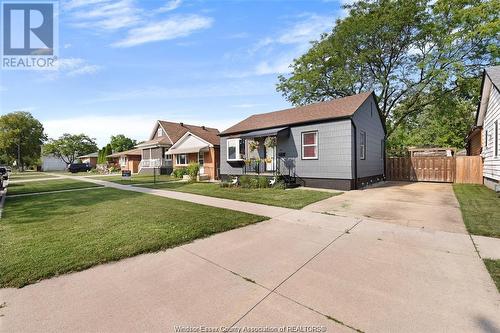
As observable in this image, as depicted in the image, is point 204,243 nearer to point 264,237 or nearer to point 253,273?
point 264,237

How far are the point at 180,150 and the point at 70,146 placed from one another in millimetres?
50975

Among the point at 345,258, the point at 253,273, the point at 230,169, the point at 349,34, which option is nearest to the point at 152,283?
the point at 253,273

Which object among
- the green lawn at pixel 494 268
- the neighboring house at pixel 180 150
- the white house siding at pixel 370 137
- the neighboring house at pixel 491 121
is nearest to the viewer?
the green lawn at pixel 494 268

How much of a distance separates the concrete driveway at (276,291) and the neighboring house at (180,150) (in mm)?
16111

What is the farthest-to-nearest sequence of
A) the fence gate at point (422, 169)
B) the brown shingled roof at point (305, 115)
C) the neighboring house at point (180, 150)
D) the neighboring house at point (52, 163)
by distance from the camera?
1. the neighboring house at point (52, 163)
2. the neighboring house at point (180, 150)
3. the fence gate at point (422, 169)
4. the brown shingled roof at point (305, 115)

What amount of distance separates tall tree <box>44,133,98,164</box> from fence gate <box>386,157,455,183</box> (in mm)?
67761

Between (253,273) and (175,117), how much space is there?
32926 millimetres

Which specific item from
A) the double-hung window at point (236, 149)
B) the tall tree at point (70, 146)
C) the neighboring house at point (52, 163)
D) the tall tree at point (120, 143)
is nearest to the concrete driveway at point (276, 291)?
the double-hung window at point (236, 149)

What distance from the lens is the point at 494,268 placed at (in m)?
3.22

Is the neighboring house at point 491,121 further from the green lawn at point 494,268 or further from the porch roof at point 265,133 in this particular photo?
the porch roof at point 265,133

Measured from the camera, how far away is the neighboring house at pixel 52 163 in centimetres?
5941

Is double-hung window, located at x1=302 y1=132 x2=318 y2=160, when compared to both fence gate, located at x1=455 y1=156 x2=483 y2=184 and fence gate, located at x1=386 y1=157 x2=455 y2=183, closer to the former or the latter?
fence gate, located at x1=386 y1=157 x2=455 y2=183

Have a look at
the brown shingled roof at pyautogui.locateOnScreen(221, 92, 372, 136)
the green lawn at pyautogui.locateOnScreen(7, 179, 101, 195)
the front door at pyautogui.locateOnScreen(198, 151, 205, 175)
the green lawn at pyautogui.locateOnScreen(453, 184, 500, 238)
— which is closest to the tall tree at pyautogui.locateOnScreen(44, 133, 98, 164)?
the green lawn at pyautogui.locateOnScreen(7, 179, 101, 195)

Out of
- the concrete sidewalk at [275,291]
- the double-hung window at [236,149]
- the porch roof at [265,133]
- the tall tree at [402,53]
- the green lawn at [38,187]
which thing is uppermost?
the tall tree at [402,53]
